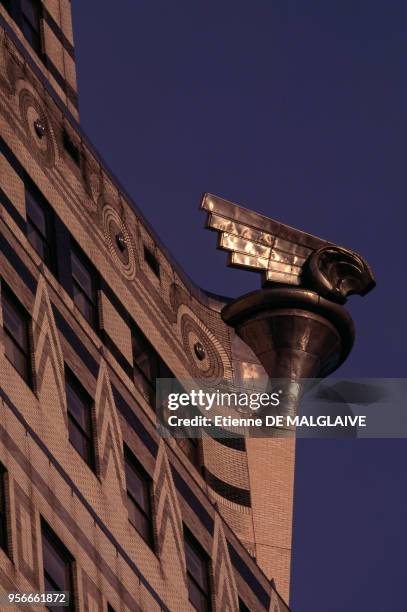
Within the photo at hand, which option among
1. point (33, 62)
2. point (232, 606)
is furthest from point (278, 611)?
point (33, 62)

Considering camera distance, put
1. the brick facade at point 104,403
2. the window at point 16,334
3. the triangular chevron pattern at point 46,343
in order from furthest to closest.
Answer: the triangular chevron pattern at point 46,343
the window at point 16,334
the brick facade at point 104,403

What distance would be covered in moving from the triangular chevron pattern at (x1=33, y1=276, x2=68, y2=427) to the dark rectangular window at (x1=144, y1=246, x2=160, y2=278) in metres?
8.50

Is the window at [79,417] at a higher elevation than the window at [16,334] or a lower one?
lower

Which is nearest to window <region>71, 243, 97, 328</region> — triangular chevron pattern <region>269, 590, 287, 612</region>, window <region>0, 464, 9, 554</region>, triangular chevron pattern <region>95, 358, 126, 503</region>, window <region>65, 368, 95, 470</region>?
triangular chevron pattern <region>95, 358, 126, 503</region>

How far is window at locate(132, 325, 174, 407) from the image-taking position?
4806 centimetres

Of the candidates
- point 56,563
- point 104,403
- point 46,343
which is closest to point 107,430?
point 104,403

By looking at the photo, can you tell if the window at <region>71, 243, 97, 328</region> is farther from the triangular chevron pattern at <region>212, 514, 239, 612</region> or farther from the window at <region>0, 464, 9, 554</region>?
the window at <region>0, 464, 9, 554</region>

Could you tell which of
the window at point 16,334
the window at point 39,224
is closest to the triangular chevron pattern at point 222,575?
the window at point 39,224

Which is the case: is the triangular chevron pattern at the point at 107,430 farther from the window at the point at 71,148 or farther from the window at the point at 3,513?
the window at the point at 71,148

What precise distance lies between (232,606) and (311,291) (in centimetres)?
877

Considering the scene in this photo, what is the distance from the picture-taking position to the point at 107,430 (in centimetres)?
4316

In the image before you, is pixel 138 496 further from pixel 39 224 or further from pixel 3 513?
pixel 3 513

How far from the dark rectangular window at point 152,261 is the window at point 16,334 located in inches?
381

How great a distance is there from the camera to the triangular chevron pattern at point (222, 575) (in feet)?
149
